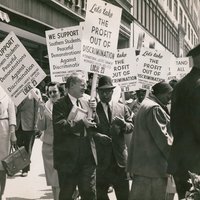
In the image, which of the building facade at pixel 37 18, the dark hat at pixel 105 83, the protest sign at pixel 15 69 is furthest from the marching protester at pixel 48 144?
the building facade at pixel 37 18

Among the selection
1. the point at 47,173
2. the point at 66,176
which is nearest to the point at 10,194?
the point at 47,173

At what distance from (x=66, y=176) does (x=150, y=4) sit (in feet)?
121

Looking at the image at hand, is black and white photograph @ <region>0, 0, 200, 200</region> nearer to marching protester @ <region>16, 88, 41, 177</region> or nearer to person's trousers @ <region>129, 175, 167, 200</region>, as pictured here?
person's trousers @ <region>129, 175, 167, 200</region>

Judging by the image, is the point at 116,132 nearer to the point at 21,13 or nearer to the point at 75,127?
the point at 75,127

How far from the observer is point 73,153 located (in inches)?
254

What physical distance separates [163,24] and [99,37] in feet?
141

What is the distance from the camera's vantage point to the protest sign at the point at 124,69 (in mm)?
10305

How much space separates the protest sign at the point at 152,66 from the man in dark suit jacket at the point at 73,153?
418 centimetres

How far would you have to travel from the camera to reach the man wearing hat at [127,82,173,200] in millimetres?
5953

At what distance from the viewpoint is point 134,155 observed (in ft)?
20.2

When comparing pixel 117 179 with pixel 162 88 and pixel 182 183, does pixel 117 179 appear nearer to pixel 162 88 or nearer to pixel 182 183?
pixel 162 88

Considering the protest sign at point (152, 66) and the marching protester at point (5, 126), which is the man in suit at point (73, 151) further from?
the protest sign at point (152, 66)

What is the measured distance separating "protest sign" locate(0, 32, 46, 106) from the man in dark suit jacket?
139cm

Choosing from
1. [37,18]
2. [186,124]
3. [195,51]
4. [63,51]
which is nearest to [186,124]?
[186,124]
